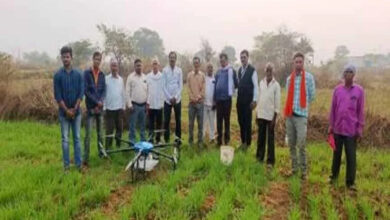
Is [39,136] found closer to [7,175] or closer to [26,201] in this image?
[7,175]

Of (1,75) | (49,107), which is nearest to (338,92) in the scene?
(49,107)

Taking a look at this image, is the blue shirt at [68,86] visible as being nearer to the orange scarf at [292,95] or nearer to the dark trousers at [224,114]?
the dark trousers at [224,114]

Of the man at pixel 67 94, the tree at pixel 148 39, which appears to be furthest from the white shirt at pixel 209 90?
the tree at pixel 148 39

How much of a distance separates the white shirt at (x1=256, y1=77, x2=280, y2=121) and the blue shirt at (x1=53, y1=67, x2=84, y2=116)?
316cm

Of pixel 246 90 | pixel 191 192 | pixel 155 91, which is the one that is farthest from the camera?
pixel 155 91

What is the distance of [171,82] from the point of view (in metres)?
8.39

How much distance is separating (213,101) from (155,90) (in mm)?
1248

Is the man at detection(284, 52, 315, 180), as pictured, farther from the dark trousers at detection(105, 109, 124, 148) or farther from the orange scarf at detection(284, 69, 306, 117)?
the dark trousers at detection(105, 109, 124, 148)

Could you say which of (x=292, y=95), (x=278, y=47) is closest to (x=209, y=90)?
(x=292, y=95)

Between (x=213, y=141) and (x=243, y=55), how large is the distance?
219 centimetres

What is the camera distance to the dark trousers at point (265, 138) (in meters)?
7.32

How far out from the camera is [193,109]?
8531 mm

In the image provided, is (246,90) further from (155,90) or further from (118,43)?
(118,43)

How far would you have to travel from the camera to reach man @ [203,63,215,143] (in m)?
8.56
